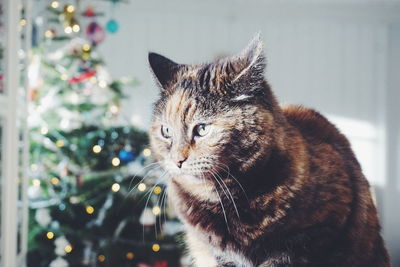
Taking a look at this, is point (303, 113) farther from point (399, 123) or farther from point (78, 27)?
point (399, 123)

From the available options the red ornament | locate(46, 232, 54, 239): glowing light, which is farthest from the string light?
locate(46, 232, 54, 239): glowing light

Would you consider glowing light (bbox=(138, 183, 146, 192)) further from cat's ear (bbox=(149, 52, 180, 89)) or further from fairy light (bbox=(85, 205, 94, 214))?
cat's ear (bbox=(149, 52, 180, 89))

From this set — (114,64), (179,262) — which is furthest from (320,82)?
(179,262)

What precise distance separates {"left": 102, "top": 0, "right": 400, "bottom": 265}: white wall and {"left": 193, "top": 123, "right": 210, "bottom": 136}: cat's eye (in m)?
2.37

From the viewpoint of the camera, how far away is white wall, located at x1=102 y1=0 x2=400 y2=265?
294 centimetres

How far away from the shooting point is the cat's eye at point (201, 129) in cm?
60

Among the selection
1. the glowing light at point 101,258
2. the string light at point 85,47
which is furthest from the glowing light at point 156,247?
the string light at point 85,47

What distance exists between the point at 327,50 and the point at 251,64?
8.60 ft

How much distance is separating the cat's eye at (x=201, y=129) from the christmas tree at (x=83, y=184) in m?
1.24

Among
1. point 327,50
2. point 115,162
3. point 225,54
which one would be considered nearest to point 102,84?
point 115,162

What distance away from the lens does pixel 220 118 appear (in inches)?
23.6

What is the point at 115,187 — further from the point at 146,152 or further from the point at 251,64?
the point at 251,64

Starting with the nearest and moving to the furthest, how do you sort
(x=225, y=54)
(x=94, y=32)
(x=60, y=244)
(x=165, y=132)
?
(x=165, y=132) < (x=60, y=244) < (x=94, y=32) < (x=225, y=54)

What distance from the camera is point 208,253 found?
65 centimetres
